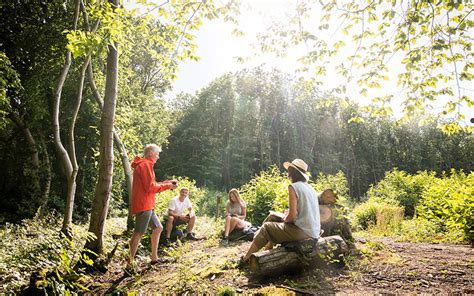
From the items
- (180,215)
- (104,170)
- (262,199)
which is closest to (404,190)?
(262,199)

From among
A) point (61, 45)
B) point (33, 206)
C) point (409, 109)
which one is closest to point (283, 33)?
point (409, 109)

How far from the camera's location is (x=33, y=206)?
1359cm

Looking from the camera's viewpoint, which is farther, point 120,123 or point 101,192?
point 120,123

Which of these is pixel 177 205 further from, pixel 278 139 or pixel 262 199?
pixel 278 139

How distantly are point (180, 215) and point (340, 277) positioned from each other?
5.10 m

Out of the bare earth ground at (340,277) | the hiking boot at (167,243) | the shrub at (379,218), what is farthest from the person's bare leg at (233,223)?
the shrub at (379,218)

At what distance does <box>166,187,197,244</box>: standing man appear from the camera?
26.1 ft

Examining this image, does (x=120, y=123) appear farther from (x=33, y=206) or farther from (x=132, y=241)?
(x=33, y=206)

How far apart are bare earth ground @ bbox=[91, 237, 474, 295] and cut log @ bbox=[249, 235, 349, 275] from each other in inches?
5.1

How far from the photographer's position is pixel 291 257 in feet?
14.2

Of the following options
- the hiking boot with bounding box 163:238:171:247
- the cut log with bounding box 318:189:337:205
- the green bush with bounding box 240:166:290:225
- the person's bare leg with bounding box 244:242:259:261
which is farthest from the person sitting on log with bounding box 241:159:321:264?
the green bush with bounding box 240:166:290:225

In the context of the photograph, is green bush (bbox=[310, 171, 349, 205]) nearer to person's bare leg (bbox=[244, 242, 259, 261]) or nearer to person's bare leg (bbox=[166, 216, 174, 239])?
person's bare leg (bbox=[244, 242, 259, 261])

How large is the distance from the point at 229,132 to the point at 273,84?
8.89 m

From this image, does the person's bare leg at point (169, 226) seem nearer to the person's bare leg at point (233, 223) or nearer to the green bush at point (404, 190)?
the person's bare leg at point (233, 223)
